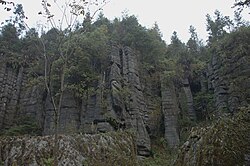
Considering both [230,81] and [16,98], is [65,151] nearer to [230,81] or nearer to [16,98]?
[230,81]

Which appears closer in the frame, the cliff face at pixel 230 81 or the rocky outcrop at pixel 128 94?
the rocky outcrop at pixel 128 94

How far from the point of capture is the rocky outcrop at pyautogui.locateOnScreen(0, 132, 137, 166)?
9.95 meters

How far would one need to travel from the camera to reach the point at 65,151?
1021cm

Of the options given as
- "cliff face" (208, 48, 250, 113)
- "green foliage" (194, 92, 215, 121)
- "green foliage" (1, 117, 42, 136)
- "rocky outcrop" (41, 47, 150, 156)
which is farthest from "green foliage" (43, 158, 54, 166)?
"green foliage" (194, 92, 215, 121)

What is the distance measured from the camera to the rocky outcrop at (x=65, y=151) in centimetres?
995

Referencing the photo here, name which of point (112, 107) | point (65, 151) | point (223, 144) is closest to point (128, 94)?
point (112, 107)

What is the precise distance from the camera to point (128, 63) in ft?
71.9

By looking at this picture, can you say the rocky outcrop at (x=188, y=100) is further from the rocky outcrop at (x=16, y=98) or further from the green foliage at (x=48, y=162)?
the green foliage at (x=48, y=162)

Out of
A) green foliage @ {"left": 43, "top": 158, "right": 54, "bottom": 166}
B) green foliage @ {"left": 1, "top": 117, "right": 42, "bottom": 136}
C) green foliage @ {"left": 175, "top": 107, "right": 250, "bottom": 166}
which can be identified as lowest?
green foliage @ {"left": 43, "top": 158, "right": 54, "bottom": 166}

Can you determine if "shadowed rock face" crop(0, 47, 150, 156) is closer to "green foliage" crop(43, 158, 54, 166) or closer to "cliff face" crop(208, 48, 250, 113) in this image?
"cliff face" crop(208, 48, 250, 113)

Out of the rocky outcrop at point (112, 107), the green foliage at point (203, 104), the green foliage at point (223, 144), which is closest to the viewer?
the green foliage at point (223, 144)

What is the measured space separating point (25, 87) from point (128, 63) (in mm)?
8780

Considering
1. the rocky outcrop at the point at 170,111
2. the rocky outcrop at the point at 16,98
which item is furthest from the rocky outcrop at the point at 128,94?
the rocky outcrop at the point at 16,98

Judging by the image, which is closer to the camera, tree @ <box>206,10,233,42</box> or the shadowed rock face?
the shadowed rock face
